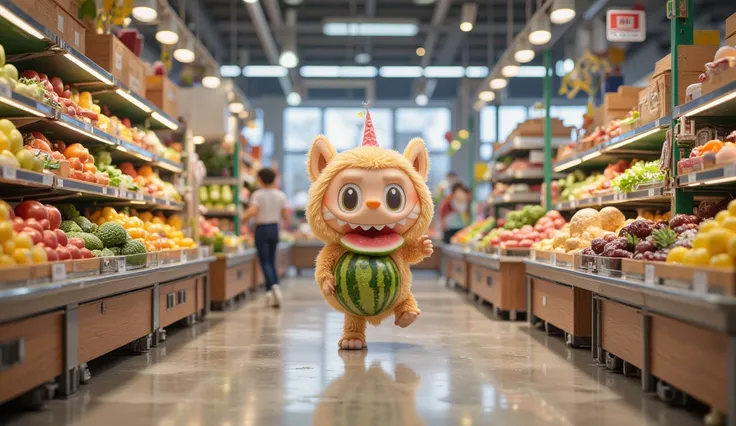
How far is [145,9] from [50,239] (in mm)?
3848

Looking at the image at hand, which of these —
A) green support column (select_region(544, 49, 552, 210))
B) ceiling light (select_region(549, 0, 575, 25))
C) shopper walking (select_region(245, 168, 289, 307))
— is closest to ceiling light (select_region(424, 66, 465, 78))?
green support column (select_region(544, 49, 552, 210))

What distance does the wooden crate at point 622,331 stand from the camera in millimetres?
4062

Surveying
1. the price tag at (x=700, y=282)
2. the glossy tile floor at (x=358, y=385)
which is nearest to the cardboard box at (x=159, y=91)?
the glossy tile floor at (x=358, y=385)

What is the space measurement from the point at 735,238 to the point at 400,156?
2.61m

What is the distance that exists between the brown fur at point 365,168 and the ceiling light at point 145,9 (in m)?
2.81

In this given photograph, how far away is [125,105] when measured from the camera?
22.0ft

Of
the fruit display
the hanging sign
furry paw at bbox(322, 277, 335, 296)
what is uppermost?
the hanging sign

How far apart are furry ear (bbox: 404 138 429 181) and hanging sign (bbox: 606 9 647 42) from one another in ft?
9.79

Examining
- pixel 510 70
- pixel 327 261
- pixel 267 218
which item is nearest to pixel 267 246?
pixel 267 218

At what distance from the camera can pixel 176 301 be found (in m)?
6.30

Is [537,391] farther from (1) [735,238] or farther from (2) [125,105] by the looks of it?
(2) [125,105]

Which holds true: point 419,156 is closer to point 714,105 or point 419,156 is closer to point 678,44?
point 678,44

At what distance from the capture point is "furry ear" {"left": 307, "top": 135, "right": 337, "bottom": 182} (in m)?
5.36

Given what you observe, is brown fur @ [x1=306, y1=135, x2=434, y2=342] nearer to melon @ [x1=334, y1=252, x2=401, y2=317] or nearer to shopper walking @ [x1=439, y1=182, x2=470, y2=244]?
melon @ [x1=334, y1=252, x2=401, y2=317]
